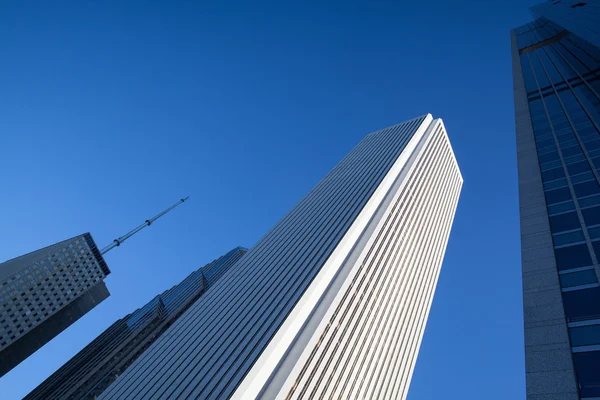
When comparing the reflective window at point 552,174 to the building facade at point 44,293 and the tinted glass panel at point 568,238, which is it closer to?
the tinted glass panel at point 568,238

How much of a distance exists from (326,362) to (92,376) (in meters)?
108

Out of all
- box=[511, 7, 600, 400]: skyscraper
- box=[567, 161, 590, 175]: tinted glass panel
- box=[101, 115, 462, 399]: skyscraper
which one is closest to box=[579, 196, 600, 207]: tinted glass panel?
box=[511, 7, 600, 400]: skyscraper

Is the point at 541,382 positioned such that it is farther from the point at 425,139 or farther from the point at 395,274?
the point at 425,139

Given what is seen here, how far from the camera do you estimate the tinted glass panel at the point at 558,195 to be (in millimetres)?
21712

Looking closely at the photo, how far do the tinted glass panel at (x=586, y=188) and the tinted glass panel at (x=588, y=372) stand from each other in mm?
11568

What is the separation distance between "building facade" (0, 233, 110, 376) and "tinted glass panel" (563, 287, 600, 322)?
12130 centimetres

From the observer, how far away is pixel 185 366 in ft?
173

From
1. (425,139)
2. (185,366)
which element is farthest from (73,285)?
(425,139)

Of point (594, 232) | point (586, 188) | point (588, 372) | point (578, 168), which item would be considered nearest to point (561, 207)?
point (586, 188)

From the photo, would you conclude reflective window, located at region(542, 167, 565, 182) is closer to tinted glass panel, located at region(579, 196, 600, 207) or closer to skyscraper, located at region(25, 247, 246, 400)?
tinted glass panel, located at region(579, 196, 600, 207)

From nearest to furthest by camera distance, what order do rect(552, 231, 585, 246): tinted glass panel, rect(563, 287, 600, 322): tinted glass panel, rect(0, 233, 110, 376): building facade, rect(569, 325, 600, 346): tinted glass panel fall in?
1. rect(569, 325, 600, 346): tinted glass panel
2. rect(563, 287, 600, 322): tinted glass panel
3. rect(552, 231, 585, 246): tinted glass panel
4. rect(0, 233, 110, 376): building facade

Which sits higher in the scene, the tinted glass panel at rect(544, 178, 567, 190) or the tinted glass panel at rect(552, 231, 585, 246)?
the tinted glass panel at rect(544, 178, 567, 190)

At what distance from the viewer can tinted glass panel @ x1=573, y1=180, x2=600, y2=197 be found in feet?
67.6

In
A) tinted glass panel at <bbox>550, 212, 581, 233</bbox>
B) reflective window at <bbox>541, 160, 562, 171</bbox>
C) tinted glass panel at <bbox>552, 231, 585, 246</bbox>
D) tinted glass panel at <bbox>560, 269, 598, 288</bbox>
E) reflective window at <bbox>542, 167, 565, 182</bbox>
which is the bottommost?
tinted glass panel at <bbox>560, 269, 598, 288</bbox>
